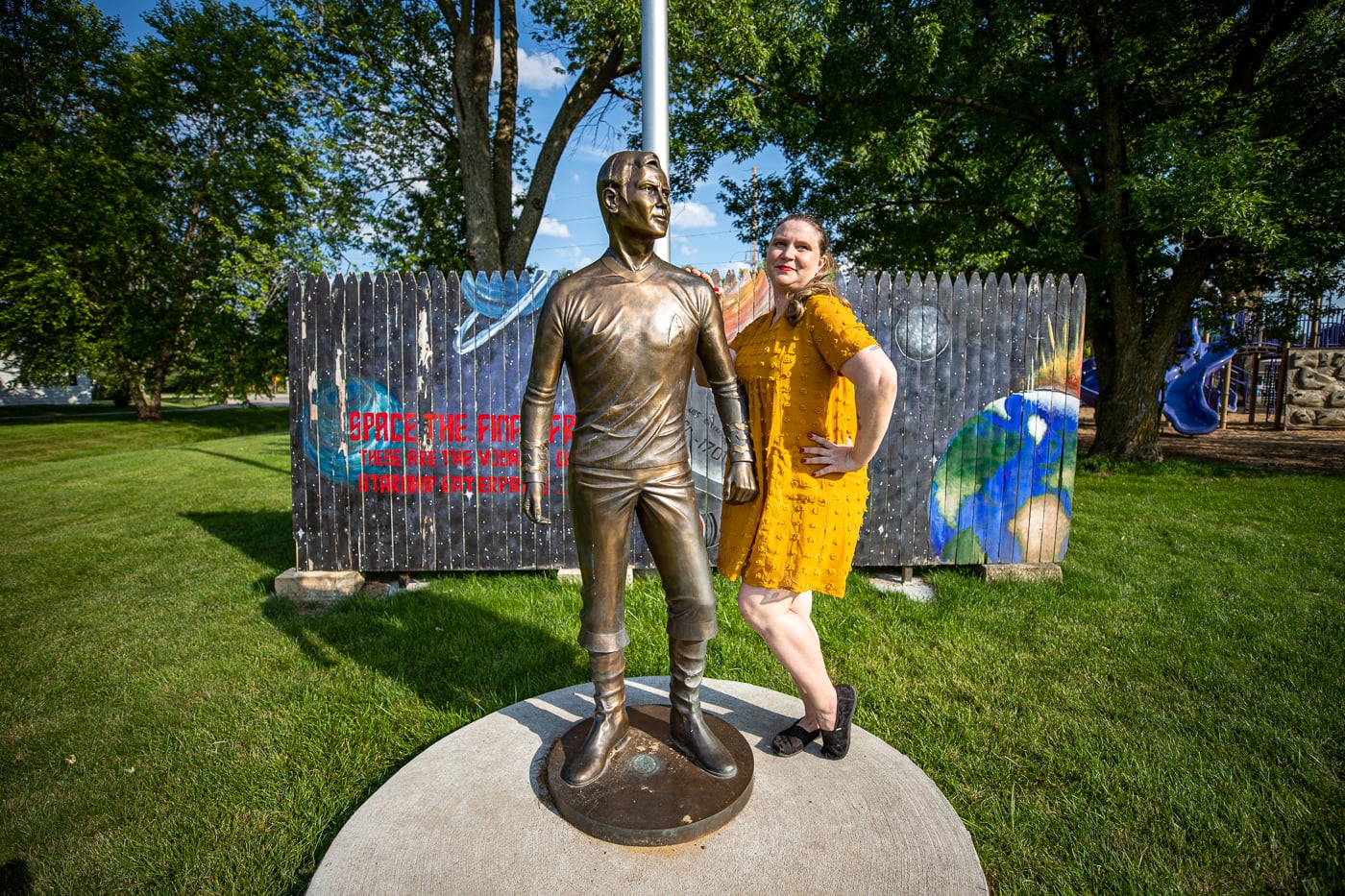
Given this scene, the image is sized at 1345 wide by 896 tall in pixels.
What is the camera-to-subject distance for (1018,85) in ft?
32.8

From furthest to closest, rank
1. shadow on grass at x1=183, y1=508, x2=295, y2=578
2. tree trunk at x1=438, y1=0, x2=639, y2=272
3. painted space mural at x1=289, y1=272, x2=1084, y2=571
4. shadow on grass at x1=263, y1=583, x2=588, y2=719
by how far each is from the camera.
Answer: tree trunk at x1=438, y1=0, x2=639, y2=272, shadow on grass at x1=183, y1=508, x2=295, y2=578, painted space mural at x1=289, y1=272, x2=1084, y2=571, shadow on grass at x1=263, y1=583, x2=588, y2=719

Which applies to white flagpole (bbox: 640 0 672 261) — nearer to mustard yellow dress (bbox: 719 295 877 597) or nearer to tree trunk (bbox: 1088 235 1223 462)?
mustard yellow dress (bbox: 719 295 877 597)

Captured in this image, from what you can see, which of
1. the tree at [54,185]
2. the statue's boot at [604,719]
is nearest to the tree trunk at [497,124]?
the statue's boot at [604,719]

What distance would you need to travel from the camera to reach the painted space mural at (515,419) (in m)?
5.24

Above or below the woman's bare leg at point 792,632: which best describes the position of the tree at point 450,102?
above

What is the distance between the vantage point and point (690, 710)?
2.66 metres

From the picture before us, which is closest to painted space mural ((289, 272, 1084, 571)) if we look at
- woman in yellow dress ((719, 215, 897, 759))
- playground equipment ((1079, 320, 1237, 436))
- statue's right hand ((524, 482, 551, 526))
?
woman in yellow dress ((719, 215, 897, 759))

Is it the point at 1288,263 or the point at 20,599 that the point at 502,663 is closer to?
the point at 20,599

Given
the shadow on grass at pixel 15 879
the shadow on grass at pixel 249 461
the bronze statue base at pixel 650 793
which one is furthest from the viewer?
the shadow on grass at pixel 249 461

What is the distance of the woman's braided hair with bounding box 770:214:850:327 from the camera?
2475mm

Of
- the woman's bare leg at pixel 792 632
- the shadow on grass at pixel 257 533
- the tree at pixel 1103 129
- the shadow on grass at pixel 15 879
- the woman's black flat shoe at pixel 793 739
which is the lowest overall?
the shadow on grass at pixel 15 879

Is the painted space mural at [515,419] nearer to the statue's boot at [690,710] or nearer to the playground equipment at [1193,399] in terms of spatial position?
the statue's boot at [690,710]

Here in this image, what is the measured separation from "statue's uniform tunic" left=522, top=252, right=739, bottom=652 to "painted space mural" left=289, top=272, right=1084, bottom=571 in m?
2.80

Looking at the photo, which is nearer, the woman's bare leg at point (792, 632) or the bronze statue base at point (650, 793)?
the bronze statue base at point (650, 793)
